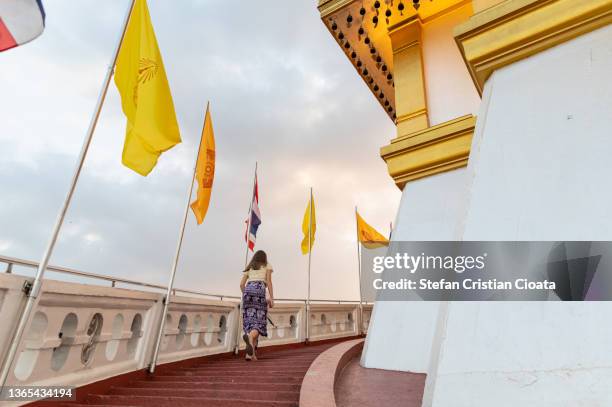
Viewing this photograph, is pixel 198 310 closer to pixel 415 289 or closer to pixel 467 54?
pixel 415 289

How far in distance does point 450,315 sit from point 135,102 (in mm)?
3772

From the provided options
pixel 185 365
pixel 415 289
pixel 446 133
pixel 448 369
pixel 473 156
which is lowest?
pixel 185 365

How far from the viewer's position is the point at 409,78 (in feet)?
17.7

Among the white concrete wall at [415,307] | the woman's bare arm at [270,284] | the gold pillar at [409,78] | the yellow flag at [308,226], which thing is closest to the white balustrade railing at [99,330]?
the woman's bare arm at [270,284]

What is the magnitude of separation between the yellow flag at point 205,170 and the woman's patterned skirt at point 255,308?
1474 millimetres

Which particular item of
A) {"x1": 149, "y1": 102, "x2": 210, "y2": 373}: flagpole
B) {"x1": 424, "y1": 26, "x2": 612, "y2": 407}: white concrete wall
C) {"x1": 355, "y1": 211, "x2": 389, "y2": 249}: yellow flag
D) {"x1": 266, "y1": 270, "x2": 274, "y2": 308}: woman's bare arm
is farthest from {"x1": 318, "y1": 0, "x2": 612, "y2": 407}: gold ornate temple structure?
{"x1": 355, "y1": 211, "x2": 389, "y2": 249}: yellow flag

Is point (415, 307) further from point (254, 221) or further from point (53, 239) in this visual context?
point (254, 221)

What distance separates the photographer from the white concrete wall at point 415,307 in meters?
3.58

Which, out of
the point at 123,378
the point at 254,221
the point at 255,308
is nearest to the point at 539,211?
the point at 255,308

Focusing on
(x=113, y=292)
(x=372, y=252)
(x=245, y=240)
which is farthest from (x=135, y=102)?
(x=372, y=252)

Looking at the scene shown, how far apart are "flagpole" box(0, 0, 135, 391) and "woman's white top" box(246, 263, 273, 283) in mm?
2977

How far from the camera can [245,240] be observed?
7551mm

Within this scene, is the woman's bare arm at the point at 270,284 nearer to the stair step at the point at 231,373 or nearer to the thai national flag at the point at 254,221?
the stair step at the point at 231,373

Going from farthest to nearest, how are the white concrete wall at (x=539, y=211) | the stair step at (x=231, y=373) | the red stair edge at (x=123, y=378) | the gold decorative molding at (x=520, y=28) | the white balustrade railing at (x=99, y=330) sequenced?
the stair step at (x=231, y=373)
the red stair edge at (x=123, y=378)
the white balustrade railing at (x=99, y=330)
the gold decorative molding at (x=520, y=28)
the white concrete wall at (x=539, y=211)
